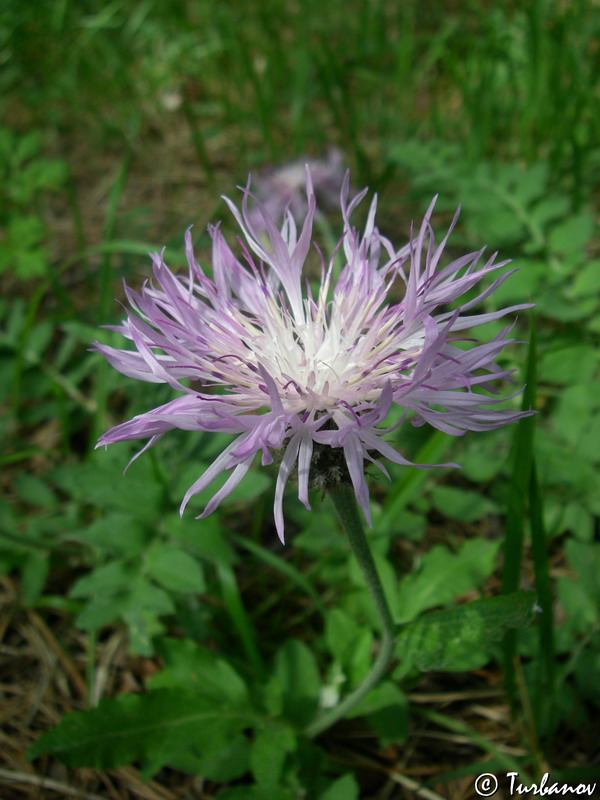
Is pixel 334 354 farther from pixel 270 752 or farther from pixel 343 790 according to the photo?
pixel 343 790

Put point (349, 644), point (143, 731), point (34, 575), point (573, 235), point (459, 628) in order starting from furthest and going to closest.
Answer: point (573, 235)
point (34, 575)
point (349, 644)
point (143, 731)
point (459, 628)

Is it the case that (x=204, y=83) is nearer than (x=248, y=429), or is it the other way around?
(x=248, y=429)

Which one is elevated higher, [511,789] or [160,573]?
[160,573]

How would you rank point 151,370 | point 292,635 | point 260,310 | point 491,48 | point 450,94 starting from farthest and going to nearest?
point 450,94
point 491,48
point 292,635
point 260,310
point 151,370

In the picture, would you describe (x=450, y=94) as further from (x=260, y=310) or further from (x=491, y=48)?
(x=260, y=310)

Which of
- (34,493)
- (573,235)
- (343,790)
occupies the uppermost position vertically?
(573,235)

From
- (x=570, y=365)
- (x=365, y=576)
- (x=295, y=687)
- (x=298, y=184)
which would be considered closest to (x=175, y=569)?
(x=295, y=687)

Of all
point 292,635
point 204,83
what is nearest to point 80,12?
point 204,83
